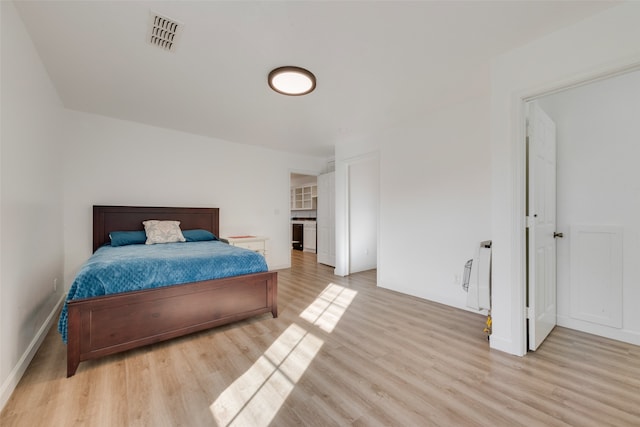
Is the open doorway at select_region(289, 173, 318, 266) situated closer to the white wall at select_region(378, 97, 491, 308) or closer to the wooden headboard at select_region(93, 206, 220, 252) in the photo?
the wooden headboard at select_region(93, 206, 220, 252)

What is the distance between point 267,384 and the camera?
66.6 inches

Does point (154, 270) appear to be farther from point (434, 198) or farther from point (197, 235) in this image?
point (434, 198)

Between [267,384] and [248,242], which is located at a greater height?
[248,242]

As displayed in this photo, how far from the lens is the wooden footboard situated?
72.1 inches

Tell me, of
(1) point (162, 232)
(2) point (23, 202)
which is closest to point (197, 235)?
(1) point (162, 232)

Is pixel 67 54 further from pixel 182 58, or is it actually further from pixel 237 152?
pixel 237 152

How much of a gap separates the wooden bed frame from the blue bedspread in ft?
0.22

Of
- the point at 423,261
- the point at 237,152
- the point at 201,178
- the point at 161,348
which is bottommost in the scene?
the point at 161,348

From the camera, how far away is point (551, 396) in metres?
1.55

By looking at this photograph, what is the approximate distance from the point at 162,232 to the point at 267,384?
2684mm

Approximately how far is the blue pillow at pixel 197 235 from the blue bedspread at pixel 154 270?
103 centimetres

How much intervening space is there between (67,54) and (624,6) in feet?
13.5

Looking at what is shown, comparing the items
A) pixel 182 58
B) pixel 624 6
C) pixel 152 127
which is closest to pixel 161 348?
pixel 182 58

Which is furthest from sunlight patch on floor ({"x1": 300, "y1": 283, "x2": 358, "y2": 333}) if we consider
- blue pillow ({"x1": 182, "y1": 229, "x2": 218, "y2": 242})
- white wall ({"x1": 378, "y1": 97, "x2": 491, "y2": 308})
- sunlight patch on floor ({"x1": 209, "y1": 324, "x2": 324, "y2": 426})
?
blue pillow ({"x1": 182, "y1": 229, "x2": 218, "y2": 242})
